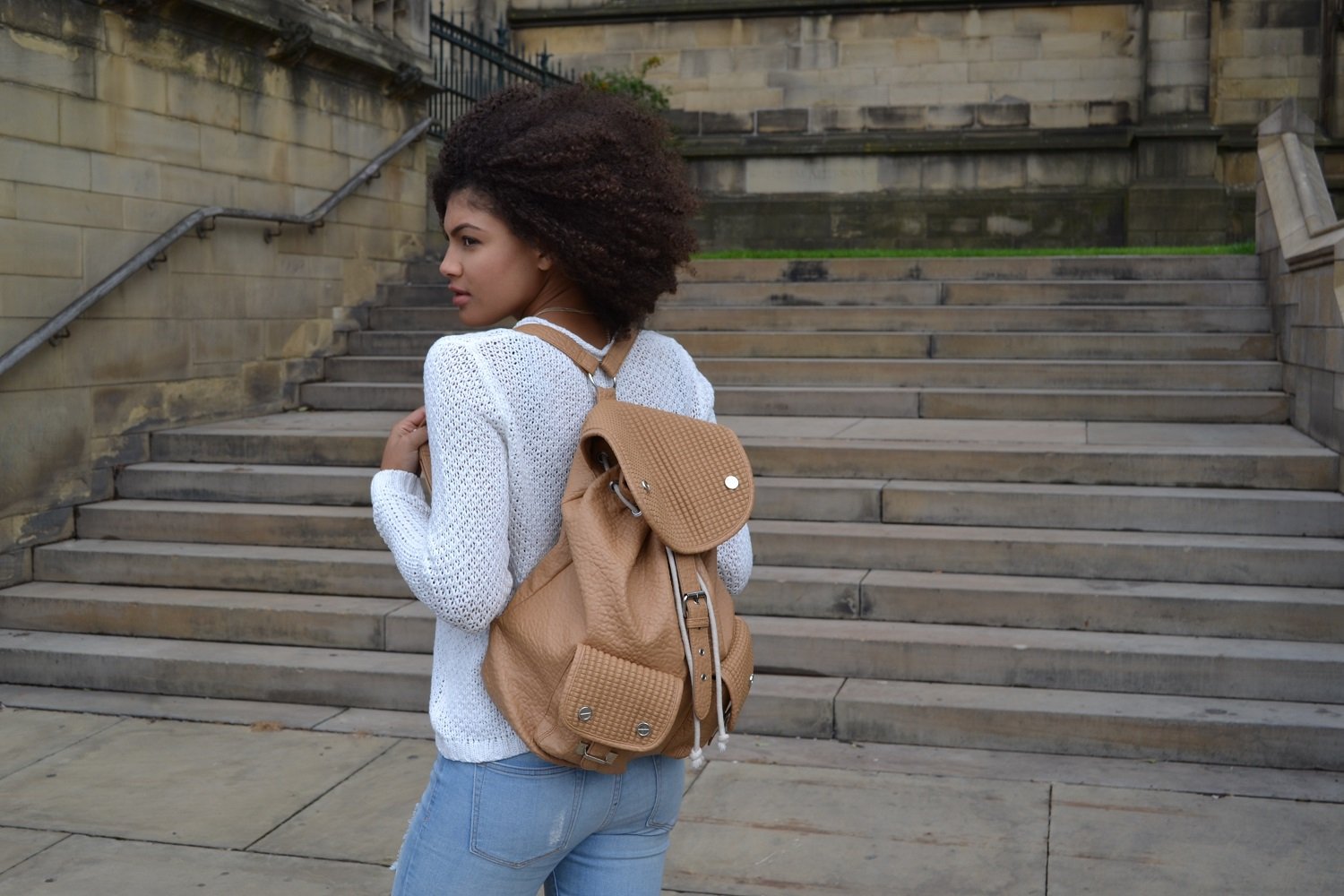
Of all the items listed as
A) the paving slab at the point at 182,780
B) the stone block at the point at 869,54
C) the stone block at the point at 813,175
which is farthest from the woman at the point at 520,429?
the stone block at the point at 869,54

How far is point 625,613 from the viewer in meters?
1.87

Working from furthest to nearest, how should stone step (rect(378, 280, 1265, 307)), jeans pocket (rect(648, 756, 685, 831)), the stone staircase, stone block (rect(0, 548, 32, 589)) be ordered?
1. stone step (rect(378, 280, 1265, 307))
2. stone block (rect(0, 548, 32, 589))
3. the stone staircase
4. jeans pocket (rect(648, 756, 685, 831))

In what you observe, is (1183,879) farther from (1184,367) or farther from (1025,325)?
(1025,325)

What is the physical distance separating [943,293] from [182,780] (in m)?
6.53

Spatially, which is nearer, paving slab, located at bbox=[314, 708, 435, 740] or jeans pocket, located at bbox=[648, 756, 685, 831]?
jeans pocket, located at bbox=[648, 756, 685, 831]

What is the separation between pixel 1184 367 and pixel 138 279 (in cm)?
605

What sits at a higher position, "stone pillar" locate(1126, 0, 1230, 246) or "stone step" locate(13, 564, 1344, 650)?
"stone pillar" locate(1126, 0, 1230, 246)

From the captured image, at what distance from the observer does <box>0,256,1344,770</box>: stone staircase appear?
5.55 metres

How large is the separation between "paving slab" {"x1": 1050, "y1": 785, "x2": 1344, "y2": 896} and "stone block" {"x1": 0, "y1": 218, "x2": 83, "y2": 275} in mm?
5609

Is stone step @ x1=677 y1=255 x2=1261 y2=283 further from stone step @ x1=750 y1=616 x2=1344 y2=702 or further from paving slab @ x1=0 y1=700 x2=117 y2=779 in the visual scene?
paving slab @ x1=0 y1=700 x2=117 y2=779

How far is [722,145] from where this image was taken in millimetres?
17281

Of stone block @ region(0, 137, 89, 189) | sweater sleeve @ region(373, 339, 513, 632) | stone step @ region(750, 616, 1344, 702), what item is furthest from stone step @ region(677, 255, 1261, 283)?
sweater sleeve @ region(373, 339, 513, 632)

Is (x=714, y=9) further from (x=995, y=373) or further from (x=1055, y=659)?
(x=1055, y=659)

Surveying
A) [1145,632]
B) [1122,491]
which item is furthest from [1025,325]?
[1145,632]
